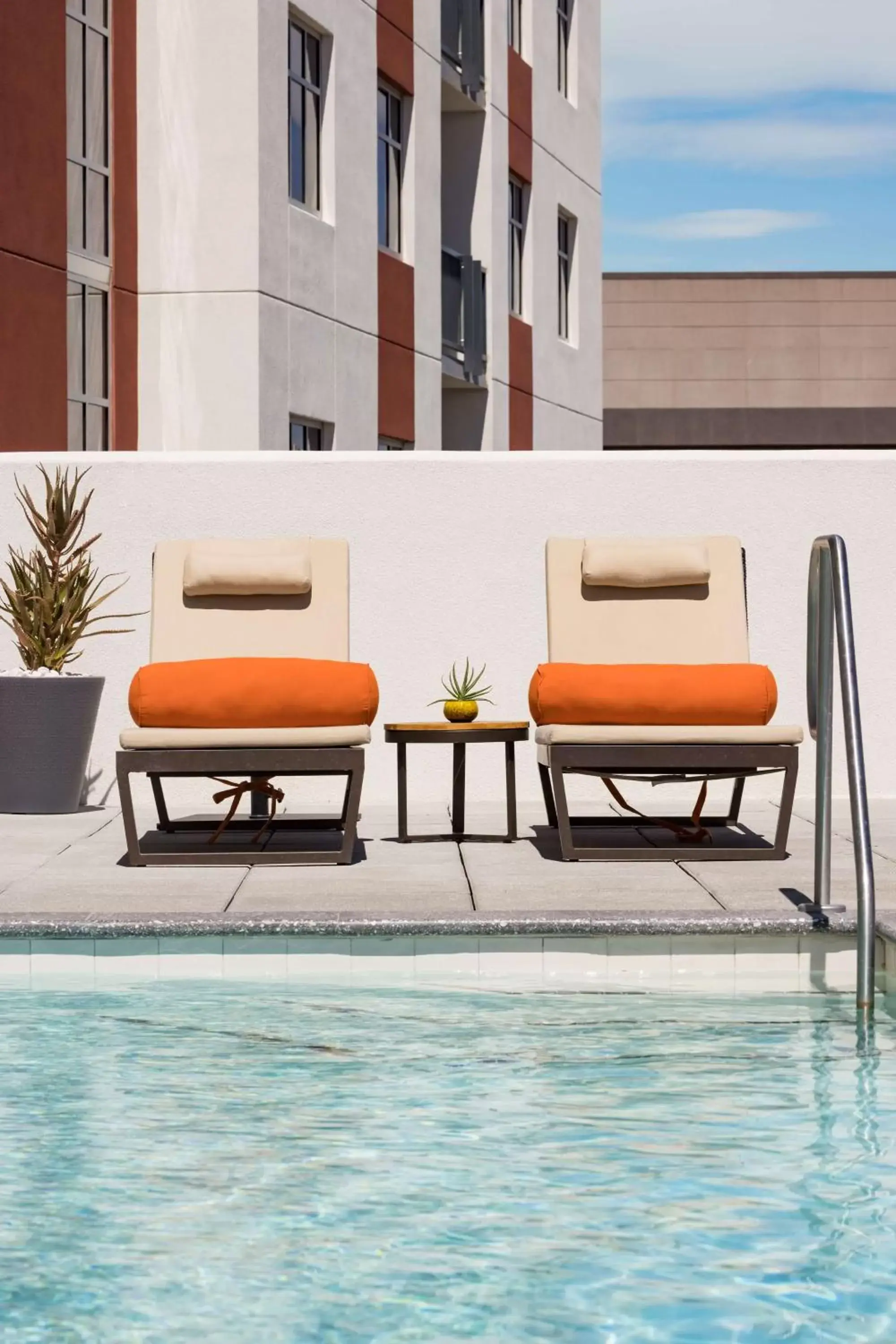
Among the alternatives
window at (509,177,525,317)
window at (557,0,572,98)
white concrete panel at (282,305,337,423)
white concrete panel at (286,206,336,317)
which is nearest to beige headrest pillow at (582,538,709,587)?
white concrete panel at (282,305,337,423)

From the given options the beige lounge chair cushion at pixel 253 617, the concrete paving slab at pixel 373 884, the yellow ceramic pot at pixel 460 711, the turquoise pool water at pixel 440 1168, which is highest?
the beige lounge chair cushion at pixel 253 617

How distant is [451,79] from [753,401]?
15.7 meters

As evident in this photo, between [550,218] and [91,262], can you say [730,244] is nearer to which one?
[550,218]

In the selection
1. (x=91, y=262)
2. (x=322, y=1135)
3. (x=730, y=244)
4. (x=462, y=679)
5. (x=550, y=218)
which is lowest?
(x=322, y=1135)

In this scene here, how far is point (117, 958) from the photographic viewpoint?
4.86 m

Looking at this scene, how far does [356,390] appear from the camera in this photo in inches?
640

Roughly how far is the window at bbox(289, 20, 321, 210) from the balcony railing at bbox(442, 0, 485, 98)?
4.29 metres

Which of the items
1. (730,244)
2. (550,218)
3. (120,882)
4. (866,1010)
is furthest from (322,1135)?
(730,244)

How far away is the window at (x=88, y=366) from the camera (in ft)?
42.6

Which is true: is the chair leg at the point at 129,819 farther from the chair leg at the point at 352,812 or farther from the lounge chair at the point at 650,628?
the lounge chair at the point at 650,628

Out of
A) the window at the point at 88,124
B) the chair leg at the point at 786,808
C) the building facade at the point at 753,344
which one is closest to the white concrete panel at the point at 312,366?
the window at the point at 88,124

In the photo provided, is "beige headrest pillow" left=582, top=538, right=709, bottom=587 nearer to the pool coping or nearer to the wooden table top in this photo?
the wooden table top

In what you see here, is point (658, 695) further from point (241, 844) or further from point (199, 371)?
point (199, 371)

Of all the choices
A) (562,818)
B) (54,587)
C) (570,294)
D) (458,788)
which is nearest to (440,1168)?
(562,818)
